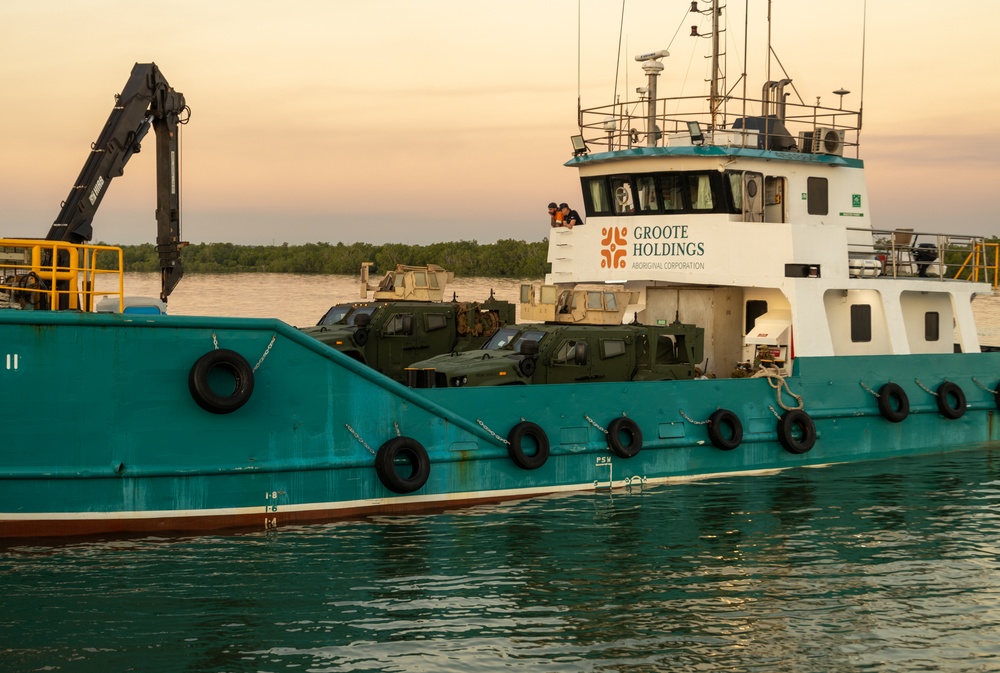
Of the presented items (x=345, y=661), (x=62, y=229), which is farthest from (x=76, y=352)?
(x=345, y=661)

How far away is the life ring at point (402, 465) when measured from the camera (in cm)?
1351

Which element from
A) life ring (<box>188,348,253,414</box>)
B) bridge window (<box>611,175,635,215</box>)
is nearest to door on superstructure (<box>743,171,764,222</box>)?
bridge window (<box>611,175,635,215</box>)

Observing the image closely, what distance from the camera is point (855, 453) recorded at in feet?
59.9

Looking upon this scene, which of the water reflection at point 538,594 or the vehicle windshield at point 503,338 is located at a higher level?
the vehicle windshield at point 503,338

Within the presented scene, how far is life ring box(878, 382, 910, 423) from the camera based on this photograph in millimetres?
18344

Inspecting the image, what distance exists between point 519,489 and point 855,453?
6.52 metres

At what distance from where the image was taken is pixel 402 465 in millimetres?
13875

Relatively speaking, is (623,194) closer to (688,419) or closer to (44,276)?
(688,419)

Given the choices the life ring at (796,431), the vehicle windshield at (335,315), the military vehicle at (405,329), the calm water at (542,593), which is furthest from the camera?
the vehicle windshield at (335,315)

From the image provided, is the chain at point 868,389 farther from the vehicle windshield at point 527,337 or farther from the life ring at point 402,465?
the life ring at point 402,465

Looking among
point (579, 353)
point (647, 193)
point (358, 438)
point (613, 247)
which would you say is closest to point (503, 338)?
point (579, 353)

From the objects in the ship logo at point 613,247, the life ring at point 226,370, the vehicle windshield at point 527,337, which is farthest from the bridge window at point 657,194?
the life ring at point 226,370

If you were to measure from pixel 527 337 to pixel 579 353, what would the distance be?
784 millimetres

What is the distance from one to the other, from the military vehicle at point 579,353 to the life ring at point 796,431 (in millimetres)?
1771
